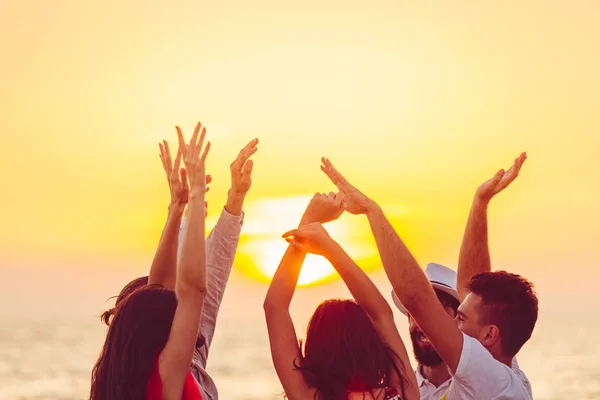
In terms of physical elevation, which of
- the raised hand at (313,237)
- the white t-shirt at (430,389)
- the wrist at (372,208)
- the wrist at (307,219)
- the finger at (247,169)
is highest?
the finger at (247,169)

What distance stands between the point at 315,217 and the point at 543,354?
51.0 metres

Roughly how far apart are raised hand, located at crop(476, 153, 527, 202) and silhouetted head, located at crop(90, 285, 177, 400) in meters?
2.41

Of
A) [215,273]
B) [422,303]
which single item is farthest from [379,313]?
[215,273]

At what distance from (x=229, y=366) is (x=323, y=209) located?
1597 inches

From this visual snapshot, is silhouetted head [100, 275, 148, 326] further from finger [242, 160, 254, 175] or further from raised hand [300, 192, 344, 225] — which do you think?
raised hand [300, 192, 344, 225]

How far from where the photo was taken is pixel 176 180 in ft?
16.5

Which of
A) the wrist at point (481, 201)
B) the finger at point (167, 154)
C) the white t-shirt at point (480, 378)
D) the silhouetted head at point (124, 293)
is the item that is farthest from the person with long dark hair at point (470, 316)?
the silhouetted head at point (124, 293)

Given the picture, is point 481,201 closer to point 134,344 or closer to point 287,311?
point 287,311

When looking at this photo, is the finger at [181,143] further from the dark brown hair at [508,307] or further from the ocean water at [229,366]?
the ocean water at [229,366]

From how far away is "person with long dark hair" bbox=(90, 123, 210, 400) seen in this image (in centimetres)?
413

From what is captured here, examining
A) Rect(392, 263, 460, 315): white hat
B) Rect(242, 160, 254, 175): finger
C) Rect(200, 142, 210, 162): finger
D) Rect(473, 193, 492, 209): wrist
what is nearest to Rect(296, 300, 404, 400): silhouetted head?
Rect(200, 142, 210, 162): finger

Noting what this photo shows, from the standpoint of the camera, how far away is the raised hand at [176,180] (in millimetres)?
4938

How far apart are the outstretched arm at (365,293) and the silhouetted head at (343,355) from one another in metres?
0.03

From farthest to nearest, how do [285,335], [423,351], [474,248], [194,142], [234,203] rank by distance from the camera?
[474,248]
[423,351]
[234,203]
[194,142]
[285,335]
